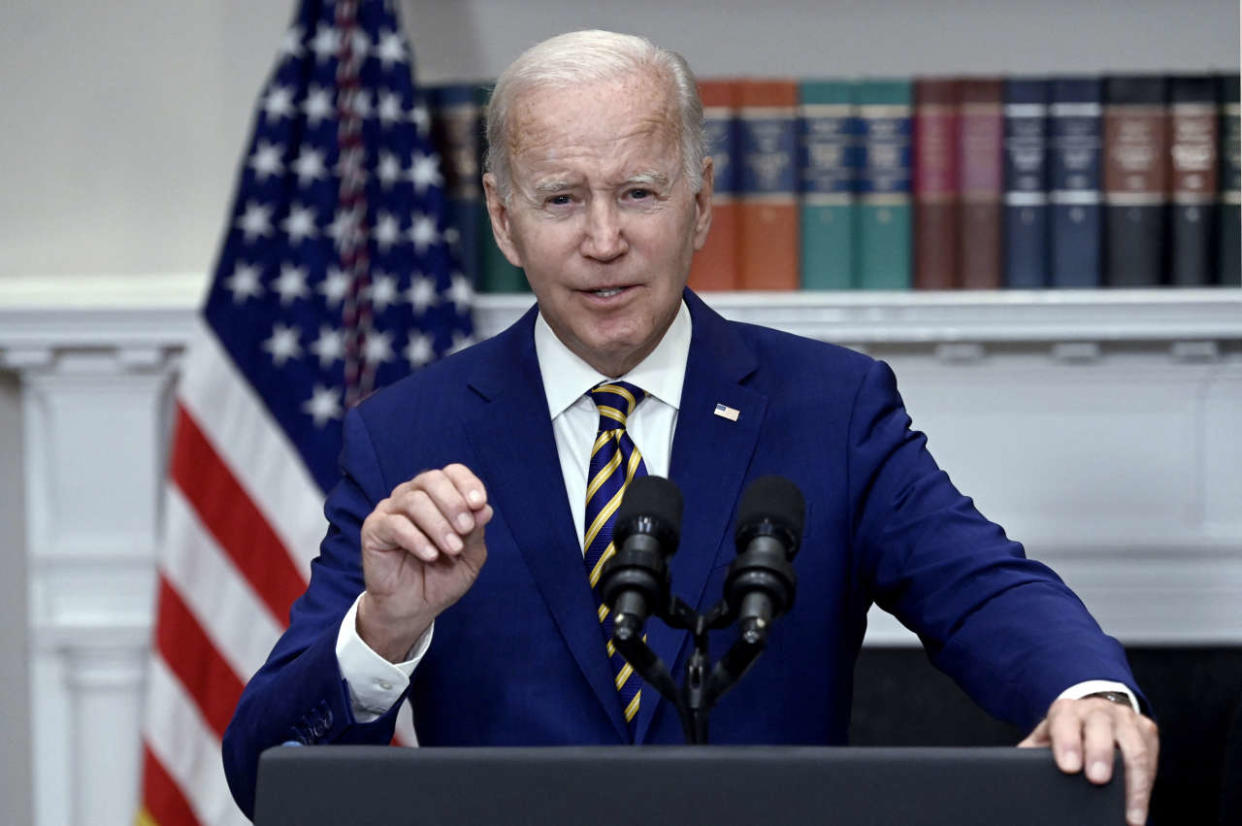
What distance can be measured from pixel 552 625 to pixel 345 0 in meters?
1.62

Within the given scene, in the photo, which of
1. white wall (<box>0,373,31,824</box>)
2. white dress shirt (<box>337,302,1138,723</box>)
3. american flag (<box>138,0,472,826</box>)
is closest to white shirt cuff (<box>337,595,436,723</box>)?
white dress shirt (<box>337,302,1138,723</box>)

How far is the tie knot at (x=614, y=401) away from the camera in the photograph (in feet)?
5.42

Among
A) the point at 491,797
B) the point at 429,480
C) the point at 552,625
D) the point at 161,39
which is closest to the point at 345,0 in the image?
the point at 161,39

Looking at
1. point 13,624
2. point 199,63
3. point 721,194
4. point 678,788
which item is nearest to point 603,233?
point 678,788

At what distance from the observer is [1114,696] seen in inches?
49.5

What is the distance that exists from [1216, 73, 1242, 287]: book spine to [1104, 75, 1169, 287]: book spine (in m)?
0.10

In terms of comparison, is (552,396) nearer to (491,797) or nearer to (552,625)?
(552,625)

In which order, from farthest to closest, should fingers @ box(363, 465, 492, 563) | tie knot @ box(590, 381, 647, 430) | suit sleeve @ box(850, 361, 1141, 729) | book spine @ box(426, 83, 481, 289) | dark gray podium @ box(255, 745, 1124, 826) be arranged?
book spine @ box(426, 83, 481, 289), tie knot @ box(590, 381, 647, 430), suit sleeve @ box(850, 361, 1141, 729), fingers @ box(363, 465, 492, 563), dark gray podium @ box(255, 745, 1124, 826)

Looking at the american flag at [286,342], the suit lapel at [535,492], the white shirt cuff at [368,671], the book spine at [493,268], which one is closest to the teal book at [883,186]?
the book spine at [493,268]

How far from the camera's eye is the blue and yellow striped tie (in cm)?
156

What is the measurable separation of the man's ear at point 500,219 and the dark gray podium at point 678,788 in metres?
0.77

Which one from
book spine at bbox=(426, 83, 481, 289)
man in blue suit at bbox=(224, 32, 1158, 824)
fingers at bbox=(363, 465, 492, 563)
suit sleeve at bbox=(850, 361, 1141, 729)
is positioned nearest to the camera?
fingers at bbox=(363, 465, 492, 563)

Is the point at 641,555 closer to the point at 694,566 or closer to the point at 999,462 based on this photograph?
the point at 694,566

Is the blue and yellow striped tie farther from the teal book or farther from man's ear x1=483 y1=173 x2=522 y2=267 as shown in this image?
the teal book
